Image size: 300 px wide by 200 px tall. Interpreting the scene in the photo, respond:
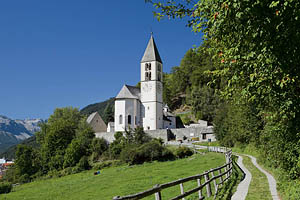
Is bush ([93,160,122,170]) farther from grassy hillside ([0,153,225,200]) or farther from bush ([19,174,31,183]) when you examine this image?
grassy hillside ([0,153,225,200])

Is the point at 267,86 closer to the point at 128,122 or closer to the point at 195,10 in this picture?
the point at 195,10

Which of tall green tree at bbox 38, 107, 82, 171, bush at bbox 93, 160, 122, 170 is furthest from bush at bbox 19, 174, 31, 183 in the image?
bush at bbox 93, 160, 122, 170

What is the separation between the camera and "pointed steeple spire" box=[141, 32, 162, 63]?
6139cm

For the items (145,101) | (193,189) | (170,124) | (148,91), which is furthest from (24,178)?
(193,189)

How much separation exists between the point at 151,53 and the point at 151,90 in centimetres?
778

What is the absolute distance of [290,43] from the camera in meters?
6.85

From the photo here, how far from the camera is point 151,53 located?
6200 cm

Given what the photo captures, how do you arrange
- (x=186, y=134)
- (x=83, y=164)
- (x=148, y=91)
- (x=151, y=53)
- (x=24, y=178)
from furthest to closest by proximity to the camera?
1. (x=151, y=53)
2. (x=148, y=91)
3. (x=186, y=134)
4. (x=24, y=178)
5. (x=83, y=164)

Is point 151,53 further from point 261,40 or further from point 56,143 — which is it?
point 261,40

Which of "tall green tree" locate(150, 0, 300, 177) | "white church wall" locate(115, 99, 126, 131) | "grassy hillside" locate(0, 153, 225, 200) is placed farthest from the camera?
"white church wall" locate(115, 99, 126, 131)

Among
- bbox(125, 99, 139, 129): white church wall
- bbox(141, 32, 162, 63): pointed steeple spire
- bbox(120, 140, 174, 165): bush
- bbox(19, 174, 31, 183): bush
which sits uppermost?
bbox(141, 32, 162, 63): pointed steeple spire

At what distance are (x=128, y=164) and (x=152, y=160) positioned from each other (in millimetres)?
3293

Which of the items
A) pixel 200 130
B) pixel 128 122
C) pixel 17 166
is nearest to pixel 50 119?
pixel 17 166

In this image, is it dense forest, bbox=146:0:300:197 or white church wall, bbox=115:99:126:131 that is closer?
dense forest, bbox=146:0:300:197
